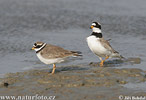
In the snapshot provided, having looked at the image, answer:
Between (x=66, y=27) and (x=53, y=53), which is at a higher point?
(x=66, y=27)

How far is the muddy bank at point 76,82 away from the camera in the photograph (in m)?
6.68

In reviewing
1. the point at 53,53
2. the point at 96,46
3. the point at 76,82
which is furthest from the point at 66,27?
the point at 76,82

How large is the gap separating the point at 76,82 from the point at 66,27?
23.3 feet

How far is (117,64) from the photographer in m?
9.76

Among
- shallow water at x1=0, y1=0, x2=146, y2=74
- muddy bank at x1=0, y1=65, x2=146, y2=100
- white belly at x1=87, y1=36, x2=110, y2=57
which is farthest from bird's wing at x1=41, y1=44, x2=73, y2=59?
white belly at x1=87, y1=36, x2=110, y2=57

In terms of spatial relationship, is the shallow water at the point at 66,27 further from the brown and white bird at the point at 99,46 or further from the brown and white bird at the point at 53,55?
the brown and white bird at the point at 53,55

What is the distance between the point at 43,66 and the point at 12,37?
11.5ft

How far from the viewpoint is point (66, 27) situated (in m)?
14.3

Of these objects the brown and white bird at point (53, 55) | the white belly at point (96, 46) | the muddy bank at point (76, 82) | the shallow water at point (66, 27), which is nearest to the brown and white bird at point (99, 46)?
the white belly at point (96, 46)

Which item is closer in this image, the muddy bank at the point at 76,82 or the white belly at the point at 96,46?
the muddy bank at the point at 76,82

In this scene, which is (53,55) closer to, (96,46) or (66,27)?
(96,46)

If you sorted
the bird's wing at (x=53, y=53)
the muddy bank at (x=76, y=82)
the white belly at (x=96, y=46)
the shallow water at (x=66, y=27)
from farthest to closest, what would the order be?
the shallow water at (x=66, y=27) < the white belly at (x=96, y=46) < the bird's wing at (x=53, y=53) < the muddy bank at (x=76, y=82)

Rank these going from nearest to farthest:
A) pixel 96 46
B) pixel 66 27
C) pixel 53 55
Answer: pixel 53 55 → pixel 96 46 → pixel 66 27

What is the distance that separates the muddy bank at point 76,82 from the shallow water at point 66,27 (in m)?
0.95
